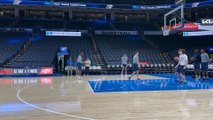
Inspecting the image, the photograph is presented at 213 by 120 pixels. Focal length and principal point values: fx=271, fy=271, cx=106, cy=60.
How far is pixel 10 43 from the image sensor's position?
84.2 feet

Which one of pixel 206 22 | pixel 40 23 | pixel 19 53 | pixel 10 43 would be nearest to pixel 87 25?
pixel 40 23

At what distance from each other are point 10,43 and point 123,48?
10.9m

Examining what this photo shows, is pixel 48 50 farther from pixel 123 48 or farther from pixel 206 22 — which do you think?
pixel 206 22

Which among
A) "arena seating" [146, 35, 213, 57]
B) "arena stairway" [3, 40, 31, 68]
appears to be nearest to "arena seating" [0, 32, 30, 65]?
"arena stairway" [3, 40, 31, 68]

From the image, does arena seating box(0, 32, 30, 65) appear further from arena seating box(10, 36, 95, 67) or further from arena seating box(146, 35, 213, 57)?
arena seating box(146, 35, 213, 57)

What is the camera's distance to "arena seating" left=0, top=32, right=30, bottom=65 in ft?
77.4

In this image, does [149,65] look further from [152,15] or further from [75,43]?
[152,15]

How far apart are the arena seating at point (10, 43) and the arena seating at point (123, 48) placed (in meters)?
7.64

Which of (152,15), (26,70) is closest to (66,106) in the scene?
(26,70)

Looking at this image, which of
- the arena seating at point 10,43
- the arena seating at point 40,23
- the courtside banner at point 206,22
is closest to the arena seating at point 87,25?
the arena seating at point 40,23

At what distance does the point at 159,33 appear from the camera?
30953mm

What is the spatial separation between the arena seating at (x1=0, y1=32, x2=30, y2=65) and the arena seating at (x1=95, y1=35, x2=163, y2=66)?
764cm

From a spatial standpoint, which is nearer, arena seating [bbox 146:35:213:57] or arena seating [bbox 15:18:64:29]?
arena seating [bbox 146:35:213:57]

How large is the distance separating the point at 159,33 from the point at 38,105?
25.6 m
